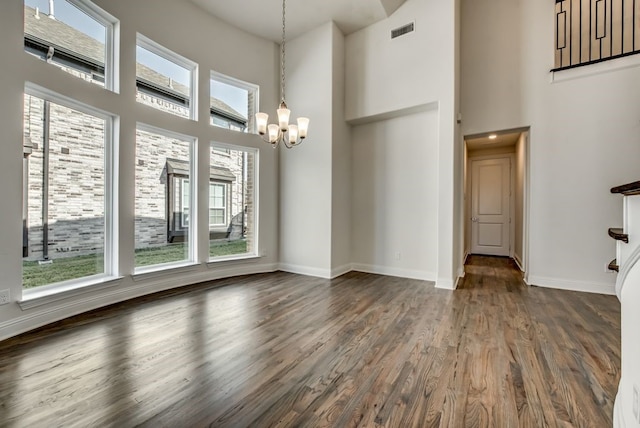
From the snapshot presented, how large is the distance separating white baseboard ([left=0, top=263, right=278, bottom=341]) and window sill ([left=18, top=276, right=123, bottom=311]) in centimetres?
3

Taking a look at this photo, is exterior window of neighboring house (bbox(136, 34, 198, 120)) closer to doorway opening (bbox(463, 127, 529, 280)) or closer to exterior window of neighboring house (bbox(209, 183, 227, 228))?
exterior window of neighboring house (bbox(209, 183, 227, 228))

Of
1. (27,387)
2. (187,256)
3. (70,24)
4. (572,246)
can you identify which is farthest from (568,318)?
(70,24)

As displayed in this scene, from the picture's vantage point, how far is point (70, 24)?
3045 mm

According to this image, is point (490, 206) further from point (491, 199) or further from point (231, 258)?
point (231, 258)

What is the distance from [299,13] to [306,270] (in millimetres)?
4347

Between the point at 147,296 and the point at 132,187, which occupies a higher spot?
A: the point at 132,187

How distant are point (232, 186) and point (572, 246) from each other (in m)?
5.39

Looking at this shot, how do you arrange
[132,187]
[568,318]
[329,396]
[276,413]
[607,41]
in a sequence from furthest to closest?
[607,41], [132,187], [568,318], [329,396], [276,413]

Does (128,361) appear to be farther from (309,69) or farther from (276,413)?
(309,69)

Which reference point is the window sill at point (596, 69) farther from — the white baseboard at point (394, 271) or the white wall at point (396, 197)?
the white baseboard at point (394, 271)

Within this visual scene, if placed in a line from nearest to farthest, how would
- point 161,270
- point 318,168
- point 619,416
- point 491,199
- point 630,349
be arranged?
point 630,349, point 619,416, point 161,270, point 318,168, point 491,199

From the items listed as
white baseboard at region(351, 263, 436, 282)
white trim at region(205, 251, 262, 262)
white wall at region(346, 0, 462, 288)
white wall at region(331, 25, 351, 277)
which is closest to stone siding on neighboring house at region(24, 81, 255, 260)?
white trim at region(205, 251, 262, 262)

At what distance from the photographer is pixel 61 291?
2842mm

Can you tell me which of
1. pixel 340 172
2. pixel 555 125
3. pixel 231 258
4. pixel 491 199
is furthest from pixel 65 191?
pixel 491 199
